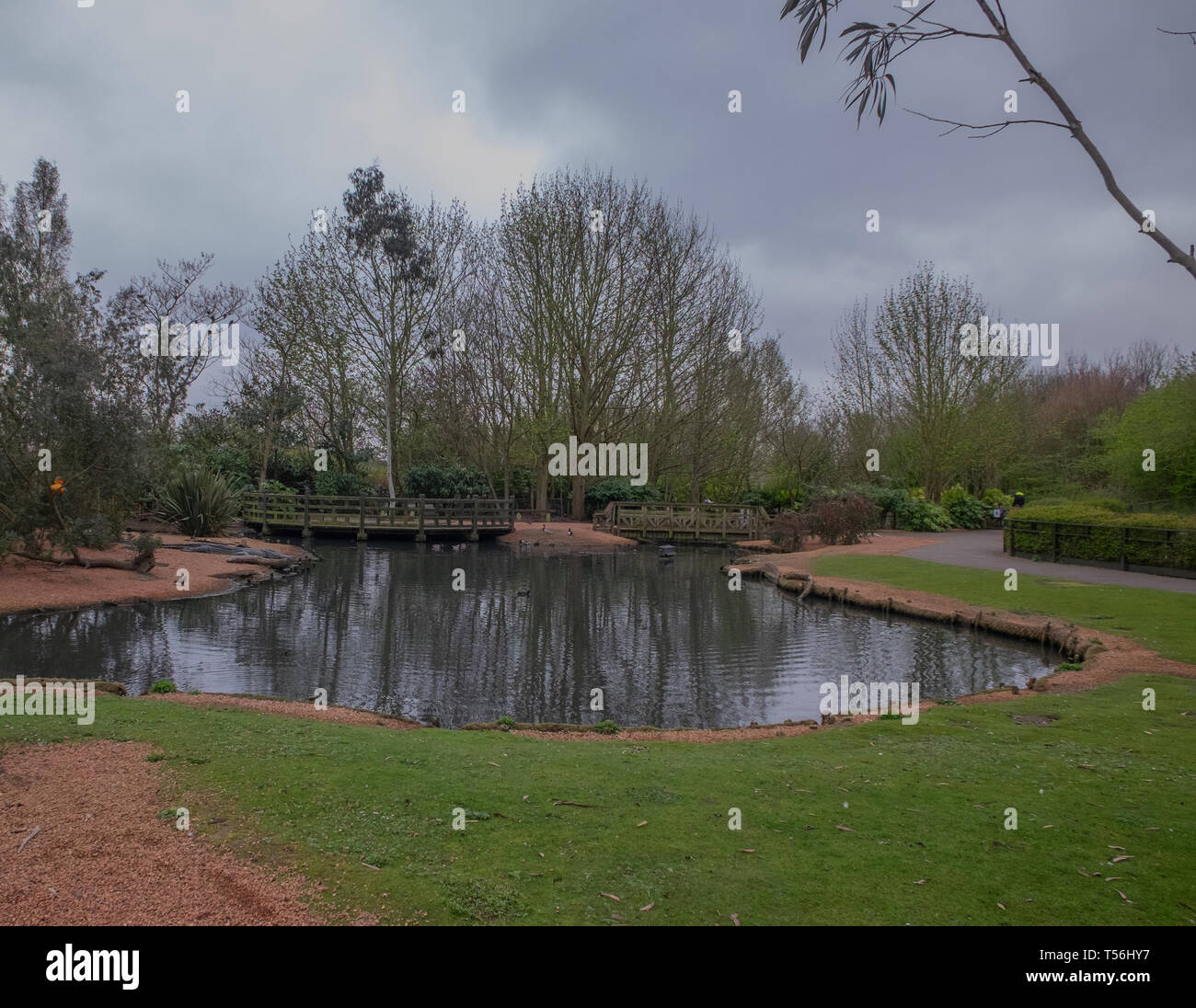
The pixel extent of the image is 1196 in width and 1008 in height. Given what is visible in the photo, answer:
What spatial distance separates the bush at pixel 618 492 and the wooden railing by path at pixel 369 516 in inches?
318

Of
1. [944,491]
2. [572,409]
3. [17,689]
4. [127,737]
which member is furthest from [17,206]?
[944,491]

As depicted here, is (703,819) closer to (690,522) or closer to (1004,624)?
(1004,624)

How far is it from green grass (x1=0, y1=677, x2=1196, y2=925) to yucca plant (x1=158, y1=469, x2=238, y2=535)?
66.2 ft

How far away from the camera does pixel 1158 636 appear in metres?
12.1

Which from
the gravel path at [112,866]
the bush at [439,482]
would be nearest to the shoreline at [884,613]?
the gravel path at [112,866]

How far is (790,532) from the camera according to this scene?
29.0 metres

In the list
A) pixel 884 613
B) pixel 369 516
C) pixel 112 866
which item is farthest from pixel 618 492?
pixel 112 866

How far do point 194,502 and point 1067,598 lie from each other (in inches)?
959

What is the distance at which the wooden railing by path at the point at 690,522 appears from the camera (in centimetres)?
3447

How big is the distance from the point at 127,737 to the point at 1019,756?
22.7 feet

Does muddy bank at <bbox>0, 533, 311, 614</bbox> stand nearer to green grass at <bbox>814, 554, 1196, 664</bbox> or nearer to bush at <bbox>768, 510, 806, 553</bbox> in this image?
green grass at <bbox>814, 554, 1196, 664</bbox>

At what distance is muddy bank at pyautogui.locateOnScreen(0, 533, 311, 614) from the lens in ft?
49.8
